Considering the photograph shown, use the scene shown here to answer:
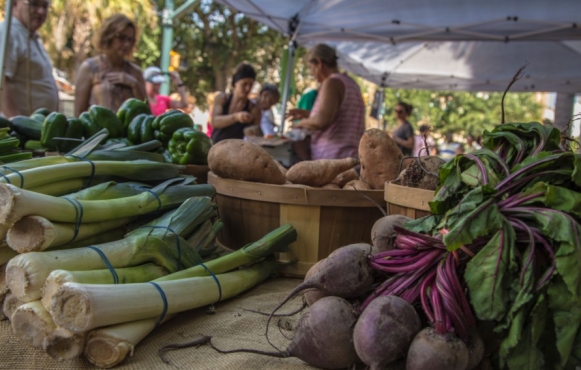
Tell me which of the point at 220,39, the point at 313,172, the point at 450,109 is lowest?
the point at 313,172

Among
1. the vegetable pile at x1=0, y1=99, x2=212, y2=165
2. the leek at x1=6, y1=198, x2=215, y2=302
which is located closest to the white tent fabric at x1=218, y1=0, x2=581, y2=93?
the vegetable pile at x1=0, y1=99, x2=212, y2=165

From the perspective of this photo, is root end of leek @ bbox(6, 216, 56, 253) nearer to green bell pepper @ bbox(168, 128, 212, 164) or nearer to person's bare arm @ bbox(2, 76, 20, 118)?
green bell pepper @ bbox(168, 128, 212, 164)

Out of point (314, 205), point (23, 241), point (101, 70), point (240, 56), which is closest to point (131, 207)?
point (23, 241)

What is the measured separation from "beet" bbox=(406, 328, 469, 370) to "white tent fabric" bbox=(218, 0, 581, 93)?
5.78m

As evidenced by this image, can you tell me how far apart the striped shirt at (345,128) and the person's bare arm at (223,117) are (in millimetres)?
1009

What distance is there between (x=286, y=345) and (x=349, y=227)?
0.93m

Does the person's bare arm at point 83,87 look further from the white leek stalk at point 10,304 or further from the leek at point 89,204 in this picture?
the white leek stalk at point 10,304

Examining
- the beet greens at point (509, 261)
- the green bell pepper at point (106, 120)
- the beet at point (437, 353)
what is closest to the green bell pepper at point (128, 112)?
the green bell pepper at point (106, 120)

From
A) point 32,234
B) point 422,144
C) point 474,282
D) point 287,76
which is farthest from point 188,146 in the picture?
point 422,144

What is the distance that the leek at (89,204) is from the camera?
5.45 feet

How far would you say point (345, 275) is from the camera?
1655 mm

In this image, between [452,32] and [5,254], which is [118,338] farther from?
[452,32]

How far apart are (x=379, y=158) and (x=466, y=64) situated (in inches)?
330

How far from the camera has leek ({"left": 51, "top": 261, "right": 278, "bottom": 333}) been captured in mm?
1501
